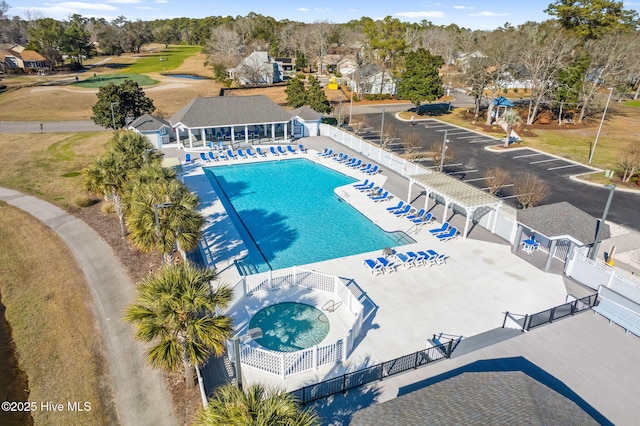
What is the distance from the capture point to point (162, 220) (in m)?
16.1

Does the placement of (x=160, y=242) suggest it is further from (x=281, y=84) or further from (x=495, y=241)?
(x=281, y=84)

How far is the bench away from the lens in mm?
14828

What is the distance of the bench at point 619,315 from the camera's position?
1483 cm

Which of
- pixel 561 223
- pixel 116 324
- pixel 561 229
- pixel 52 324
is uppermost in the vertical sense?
pixel 561 223

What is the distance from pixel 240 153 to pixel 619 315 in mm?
29472

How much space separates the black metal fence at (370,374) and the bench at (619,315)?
280 inches

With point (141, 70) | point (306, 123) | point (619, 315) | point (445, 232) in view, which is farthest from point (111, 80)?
point (619, 315)

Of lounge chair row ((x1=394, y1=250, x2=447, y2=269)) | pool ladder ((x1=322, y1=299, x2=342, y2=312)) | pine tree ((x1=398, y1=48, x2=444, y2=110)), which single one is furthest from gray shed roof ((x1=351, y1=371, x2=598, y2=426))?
pine tree ((x1=398, y1=48, x2=444, y2=110))

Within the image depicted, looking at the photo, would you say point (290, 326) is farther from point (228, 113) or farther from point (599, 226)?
point (228, 113)

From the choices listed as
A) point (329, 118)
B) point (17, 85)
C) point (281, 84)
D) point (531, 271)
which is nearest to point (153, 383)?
point (531, 271)

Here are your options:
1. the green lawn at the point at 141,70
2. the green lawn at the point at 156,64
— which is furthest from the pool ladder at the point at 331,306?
the green lawn at the point at 156,64

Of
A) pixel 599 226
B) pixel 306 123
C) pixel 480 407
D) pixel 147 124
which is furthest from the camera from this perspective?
pixel 306 123

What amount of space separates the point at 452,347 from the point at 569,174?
26419 millimetres

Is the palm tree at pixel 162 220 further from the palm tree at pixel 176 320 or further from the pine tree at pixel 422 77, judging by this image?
the pine tree at pixel 422 77
